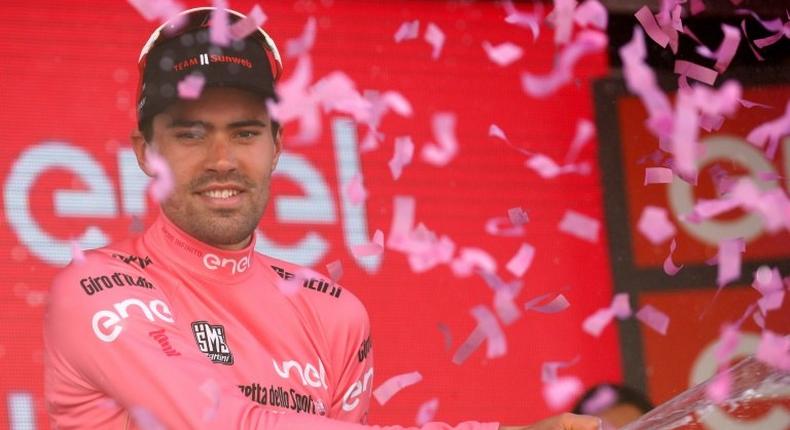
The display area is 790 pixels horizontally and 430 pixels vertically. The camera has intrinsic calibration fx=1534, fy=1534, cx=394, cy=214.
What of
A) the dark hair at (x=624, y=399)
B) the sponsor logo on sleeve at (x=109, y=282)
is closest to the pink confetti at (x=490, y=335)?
the dark hair at (x=624, y=399)

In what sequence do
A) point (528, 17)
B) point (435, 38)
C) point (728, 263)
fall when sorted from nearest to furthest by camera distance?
1. point (728, 263)
2. point (435, 38)
3. point (528, 17)

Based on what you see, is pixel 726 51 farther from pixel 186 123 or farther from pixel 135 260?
pixel 135 260

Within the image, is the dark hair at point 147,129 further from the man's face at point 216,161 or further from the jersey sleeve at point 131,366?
the jersey sleeve at point 131,366

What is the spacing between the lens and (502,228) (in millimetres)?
4797

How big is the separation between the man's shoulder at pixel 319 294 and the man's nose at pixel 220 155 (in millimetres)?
308

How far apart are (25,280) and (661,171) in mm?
1809

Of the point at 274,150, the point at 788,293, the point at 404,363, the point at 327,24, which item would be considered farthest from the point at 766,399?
the point at 788,293

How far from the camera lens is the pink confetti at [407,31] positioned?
15.5 feet

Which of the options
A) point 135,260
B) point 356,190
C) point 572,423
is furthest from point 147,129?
point 356,190

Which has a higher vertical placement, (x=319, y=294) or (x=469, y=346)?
(x=319, y=294)

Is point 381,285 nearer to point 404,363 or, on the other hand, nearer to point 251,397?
point 404,363

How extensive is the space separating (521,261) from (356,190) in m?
0.60

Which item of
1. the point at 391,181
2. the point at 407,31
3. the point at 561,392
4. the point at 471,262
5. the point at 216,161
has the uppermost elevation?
the point at 216,161

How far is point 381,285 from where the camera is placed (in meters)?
4.58
